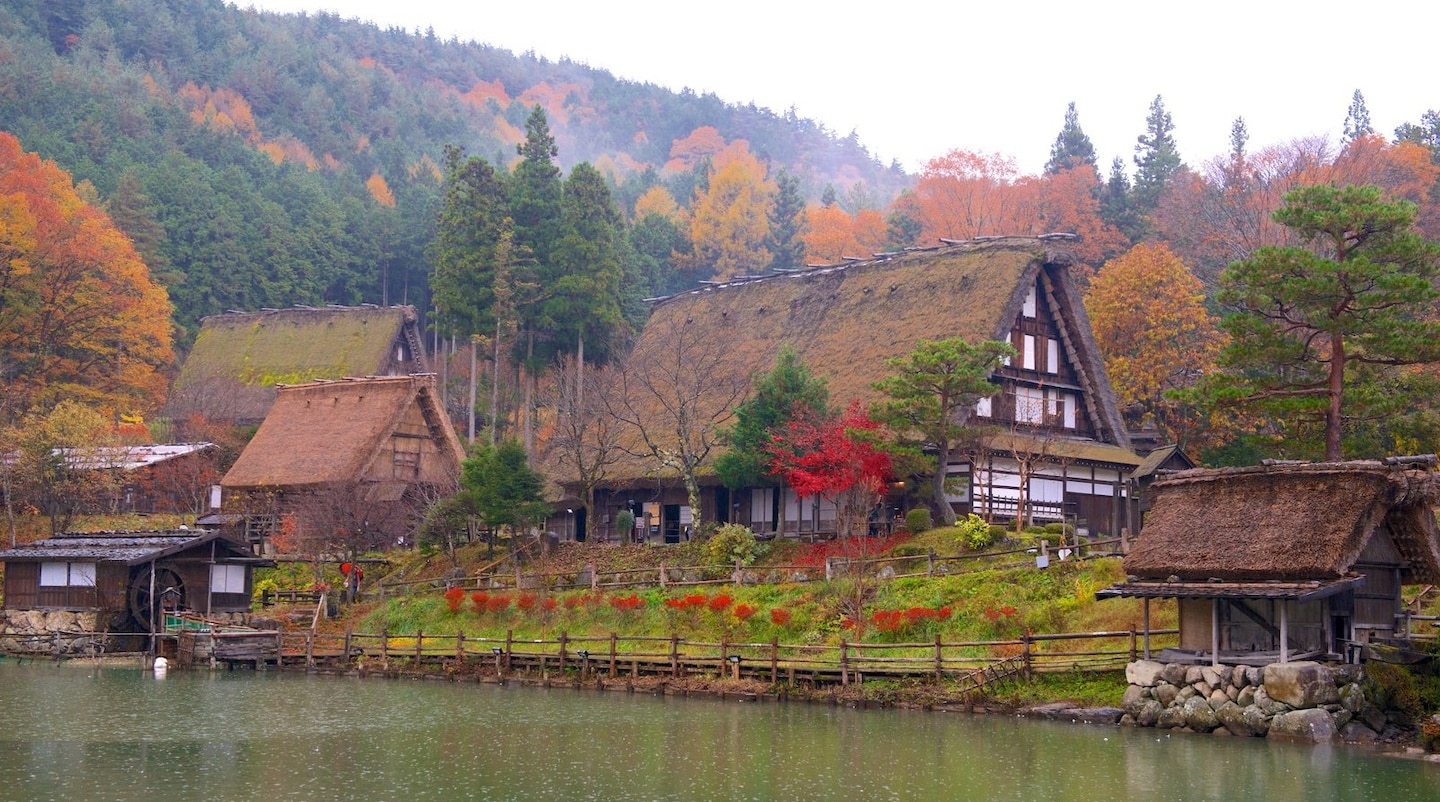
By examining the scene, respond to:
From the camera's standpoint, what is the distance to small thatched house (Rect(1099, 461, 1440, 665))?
23.9 m

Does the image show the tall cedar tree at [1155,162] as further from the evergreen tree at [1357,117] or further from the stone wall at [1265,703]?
the stone wall at [1265,703]

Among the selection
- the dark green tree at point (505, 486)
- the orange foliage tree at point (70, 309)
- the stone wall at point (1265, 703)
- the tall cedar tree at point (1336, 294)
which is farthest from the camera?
the orange foliage tree at point (70, 309)

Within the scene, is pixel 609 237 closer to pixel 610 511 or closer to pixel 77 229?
pixel 610 511

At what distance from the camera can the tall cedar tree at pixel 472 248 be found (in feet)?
→ 182

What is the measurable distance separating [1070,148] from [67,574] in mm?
56015

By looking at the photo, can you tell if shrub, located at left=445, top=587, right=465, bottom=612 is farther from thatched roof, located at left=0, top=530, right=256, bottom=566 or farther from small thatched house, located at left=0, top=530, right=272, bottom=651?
thatched roof, located at left=0, top=530, right=256, bottom=566

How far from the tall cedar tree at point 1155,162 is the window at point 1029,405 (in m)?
28.6

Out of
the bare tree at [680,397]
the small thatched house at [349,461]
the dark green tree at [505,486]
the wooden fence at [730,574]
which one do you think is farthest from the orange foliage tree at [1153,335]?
the small thatched house at [349,461]

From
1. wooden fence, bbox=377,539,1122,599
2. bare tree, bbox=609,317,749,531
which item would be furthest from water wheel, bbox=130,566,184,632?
bare tree, bbox=609,317,749,531

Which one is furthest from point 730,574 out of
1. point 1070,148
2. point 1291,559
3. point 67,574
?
point 1070,148

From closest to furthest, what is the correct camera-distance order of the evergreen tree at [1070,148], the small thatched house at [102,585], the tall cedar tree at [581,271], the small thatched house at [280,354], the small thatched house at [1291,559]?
the small thatched house at [1291,559] < the small thatched house at [102,585] < the tall cedar tree at [581,271] < the small thatched house at [280,354] < the evergreen tree at [1070,148]

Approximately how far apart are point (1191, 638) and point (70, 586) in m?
30.6

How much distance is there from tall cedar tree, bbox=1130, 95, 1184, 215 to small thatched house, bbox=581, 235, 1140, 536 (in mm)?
25786

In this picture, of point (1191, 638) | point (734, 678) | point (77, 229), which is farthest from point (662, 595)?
point (77, 229)
